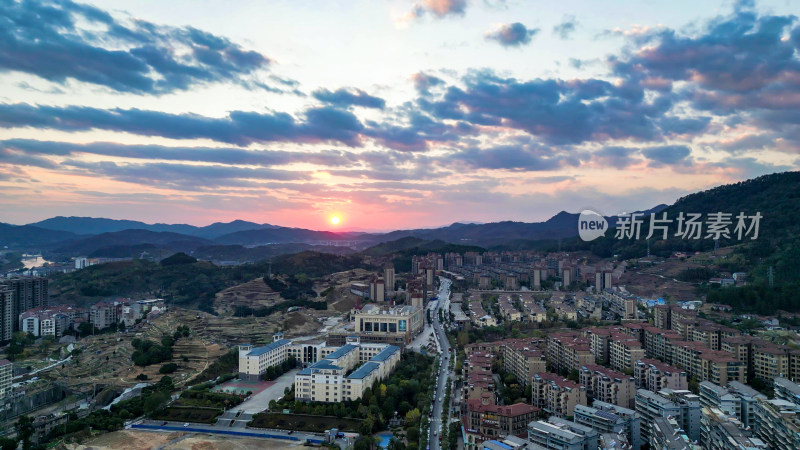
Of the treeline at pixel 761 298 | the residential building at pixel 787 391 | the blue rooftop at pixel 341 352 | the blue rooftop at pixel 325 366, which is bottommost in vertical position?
the blue rooftop at pixel 341 352

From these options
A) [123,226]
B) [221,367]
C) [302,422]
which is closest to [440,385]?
[302,422]

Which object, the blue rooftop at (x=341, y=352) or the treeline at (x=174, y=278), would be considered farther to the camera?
the treeline at (x=174, y=278)

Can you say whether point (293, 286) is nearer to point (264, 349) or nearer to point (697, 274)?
point (264, 349)

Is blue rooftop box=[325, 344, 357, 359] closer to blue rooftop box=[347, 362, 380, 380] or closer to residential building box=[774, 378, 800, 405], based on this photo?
blue rooftop box=[347, 362, 380, 380]

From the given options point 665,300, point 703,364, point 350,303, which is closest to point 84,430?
point 703,364

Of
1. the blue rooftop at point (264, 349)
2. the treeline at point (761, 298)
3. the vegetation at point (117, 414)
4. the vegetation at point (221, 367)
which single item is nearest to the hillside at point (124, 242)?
the vegetation at point (221, 367)

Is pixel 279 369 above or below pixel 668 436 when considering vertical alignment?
below

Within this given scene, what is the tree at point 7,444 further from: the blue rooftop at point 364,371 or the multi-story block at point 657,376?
the multi-story block at point 657,376
